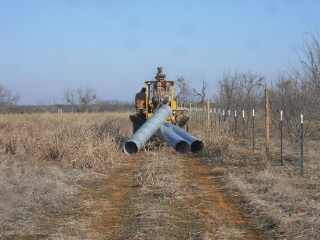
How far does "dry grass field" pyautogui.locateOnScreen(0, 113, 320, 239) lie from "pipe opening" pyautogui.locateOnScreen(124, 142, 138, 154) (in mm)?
401

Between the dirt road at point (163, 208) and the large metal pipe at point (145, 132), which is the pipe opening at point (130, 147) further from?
the dirt road at point (163, 208)

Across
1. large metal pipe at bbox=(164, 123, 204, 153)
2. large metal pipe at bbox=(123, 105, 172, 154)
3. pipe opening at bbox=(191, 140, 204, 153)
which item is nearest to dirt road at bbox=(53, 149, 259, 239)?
large metal pipe at bbox=(123, 105, 172, 154)

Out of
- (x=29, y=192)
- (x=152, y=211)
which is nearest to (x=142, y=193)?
(x=152, y=211)

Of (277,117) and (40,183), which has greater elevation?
(277,117)

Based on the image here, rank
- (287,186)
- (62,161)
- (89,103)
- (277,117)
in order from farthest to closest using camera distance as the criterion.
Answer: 1. (89,103)
2. (277,117)
3. (62,161)
4. (287,186)

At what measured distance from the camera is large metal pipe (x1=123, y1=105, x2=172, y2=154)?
14.9m

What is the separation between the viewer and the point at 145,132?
616 inches

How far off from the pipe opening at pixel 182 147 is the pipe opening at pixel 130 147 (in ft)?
5.27

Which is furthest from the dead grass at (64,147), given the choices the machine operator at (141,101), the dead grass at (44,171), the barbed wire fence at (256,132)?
the barbed wire fence at (256,132)

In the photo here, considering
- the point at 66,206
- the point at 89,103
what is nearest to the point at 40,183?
the point at 66,206

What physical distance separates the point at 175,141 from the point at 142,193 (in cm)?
585

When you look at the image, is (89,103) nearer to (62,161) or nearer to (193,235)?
(62,161)

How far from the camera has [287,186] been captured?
955cm

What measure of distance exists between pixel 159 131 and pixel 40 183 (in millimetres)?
8112
